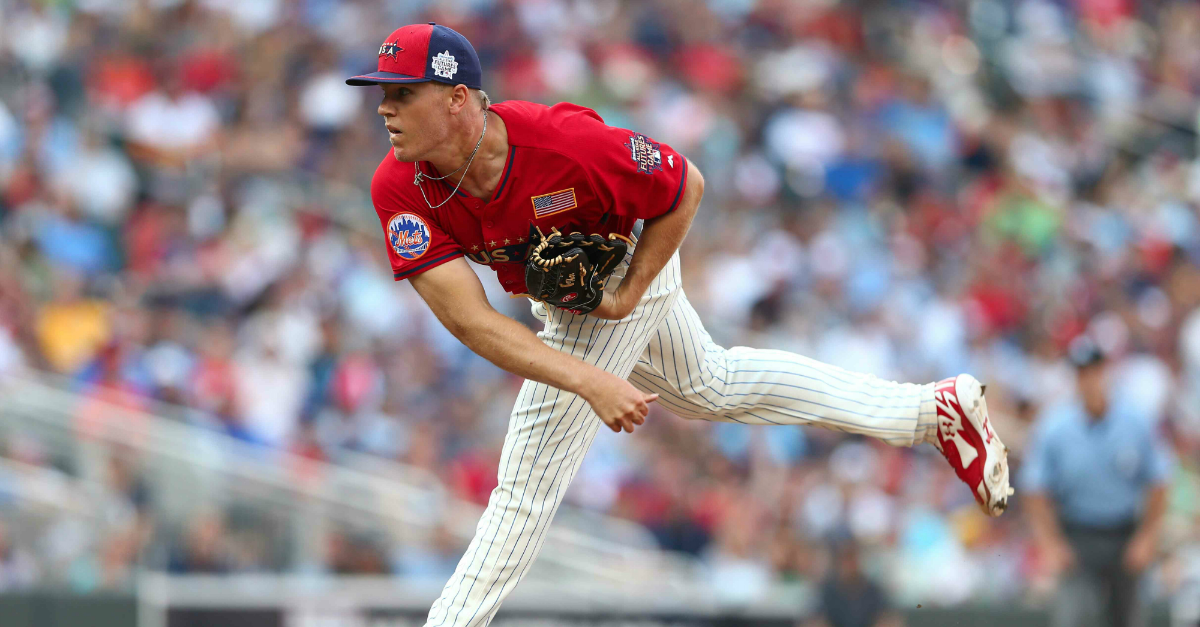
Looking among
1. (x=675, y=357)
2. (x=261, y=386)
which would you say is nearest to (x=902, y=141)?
(x=261, y=386)

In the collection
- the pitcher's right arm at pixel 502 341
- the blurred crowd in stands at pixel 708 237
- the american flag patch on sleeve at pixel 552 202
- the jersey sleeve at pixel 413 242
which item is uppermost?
the blurred crowd in stands at pixel 708 237

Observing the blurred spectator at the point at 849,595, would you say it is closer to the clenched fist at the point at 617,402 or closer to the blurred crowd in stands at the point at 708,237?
the blurred crowd in stands at the point at 708,237

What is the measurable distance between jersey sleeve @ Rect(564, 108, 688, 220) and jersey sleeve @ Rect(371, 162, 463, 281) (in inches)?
22.0

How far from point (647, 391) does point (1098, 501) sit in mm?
3866

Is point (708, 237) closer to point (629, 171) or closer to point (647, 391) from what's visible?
point (647, 391)

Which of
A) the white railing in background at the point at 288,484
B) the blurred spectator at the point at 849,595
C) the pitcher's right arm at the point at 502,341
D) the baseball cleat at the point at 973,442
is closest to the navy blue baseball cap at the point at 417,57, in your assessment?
the pitcher's right arm at the point at 502,341

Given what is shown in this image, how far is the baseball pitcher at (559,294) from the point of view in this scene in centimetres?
470

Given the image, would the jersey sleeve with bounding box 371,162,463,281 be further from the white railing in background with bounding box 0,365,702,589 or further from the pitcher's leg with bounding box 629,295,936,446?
the white railing in background with bounding box 0,365,702,589

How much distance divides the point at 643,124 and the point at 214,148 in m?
4.07

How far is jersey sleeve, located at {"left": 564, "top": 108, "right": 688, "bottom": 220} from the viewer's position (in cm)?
488

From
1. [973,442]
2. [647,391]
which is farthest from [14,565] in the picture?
[973,442]

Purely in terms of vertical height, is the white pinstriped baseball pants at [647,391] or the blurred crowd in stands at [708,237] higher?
the blurred crowd in stands at [708,237]

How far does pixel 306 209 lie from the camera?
12.4 m

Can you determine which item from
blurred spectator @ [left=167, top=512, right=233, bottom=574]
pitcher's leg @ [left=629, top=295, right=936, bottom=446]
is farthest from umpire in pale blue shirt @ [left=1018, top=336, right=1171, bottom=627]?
blurred spectator @ [left=167, top=512, right=233, bottom=574]
